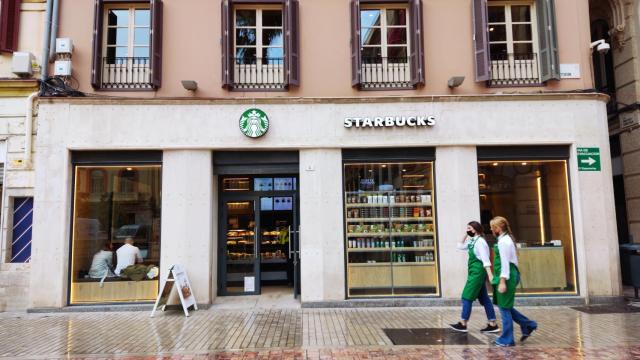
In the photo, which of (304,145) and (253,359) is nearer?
(253,359)

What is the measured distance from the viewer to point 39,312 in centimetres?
922

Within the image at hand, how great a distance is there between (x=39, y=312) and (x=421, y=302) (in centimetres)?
801

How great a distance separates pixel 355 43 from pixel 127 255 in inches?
273

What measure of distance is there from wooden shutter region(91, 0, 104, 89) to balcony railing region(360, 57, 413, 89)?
5904mm

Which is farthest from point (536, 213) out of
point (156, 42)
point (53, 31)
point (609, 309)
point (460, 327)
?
point (53, 31)

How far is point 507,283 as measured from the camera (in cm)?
644

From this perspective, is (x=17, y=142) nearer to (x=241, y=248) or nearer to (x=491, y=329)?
→ (x=241, y=248)

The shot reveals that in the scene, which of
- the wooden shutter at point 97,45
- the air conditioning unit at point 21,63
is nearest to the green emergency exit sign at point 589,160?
the wooden shutter at point 97,45

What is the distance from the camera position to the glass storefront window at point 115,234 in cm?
965

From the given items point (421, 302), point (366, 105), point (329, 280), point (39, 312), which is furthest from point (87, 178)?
point (421, 302)

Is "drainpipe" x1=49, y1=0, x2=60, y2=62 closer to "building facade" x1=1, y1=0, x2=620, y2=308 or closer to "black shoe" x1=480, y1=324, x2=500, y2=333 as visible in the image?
"building facade" x1=1, y1=0, x2=620, y2=308

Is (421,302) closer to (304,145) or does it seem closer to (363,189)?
(363,189)

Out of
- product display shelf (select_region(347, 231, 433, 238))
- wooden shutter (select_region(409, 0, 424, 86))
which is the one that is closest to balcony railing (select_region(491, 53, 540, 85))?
wooden shutter (select_region(409, 0, 424, 86))

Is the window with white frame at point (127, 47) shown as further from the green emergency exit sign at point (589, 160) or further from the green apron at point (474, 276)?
the green emergency exit sign at point (589, 160)
